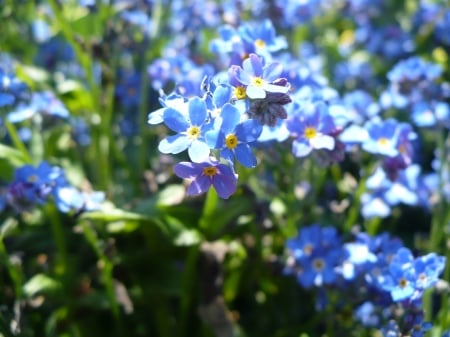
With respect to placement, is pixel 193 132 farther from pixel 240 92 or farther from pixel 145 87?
pixel 145 87

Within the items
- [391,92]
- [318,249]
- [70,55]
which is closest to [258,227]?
[318,249]

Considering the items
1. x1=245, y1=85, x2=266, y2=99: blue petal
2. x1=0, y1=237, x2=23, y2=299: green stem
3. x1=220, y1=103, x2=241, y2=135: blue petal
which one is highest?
x1=245, y1=85, x2=266, y2=99: blue petal

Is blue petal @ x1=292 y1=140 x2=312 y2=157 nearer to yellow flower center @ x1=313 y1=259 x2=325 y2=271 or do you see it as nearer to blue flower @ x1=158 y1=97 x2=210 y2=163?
yellow flower center @ x1=313 y1=259 x2=325 y2=271

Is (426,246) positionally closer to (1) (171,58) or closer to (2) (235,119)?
(1) (171,58)

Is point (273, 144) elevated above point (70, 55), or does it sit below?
below

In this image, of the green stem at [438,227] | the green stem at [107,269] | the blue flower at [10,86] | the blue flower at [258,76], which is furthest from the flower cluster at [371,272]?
the blue flower at [10,86]

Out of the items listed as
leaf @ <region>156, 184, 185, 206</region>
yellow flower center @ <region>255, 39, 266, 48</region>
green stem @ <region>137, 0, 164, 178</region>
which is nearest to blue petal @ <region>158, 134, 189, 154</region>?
yellow flower center @ <region>255, 39, 266, 48</region>
